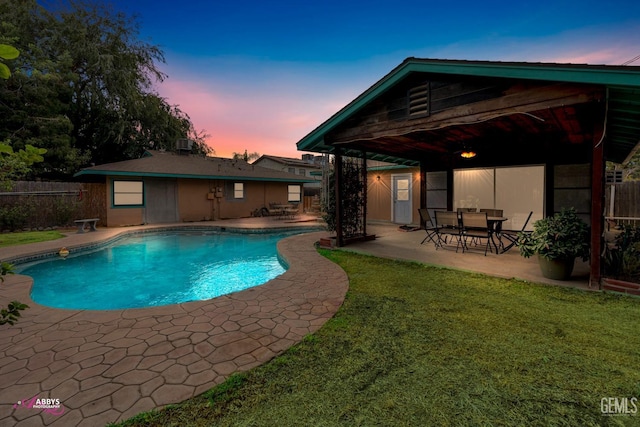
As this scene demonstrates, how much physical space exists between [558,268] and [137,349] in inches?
227

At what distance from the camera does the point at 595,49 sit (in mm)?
10461

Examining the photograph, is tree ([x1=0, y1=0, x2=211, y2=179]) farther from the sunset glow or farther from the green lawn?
the sunset glow

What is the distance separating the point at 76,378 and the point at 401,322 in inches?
120

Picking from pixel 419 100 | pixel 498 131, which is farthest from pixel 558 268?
pixel 419 100

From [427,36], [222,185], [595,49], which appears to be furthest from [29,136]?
[595,49]

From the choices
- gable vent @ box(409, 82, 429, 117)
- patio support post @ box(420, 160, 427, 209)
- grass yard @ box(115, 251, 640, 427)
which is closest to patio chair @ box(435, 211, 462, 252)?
gable vent @ box(409, 82, 429, 117)

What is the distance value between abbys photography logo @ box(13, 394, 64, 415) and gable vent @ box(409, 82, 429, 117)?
19.8 ft

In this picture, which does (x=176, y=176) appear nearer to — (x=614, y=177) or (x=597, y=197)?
(x=597, y=197)

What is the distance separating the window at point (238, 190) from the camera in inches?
671

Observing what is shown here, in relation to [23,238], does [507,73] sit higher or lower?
higher

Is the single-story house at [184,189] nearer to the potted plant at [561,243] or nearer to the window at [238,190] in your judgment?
the window at [238,190]

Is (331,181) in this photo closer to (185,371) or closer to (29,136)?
(185,371)

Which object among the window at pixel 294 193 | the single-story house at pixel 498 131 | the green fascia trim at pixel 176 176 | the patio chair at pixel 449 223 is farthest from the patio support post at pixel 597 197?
the window at pixel 294 193

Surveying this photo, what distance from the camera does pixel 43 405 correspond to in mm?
2084
